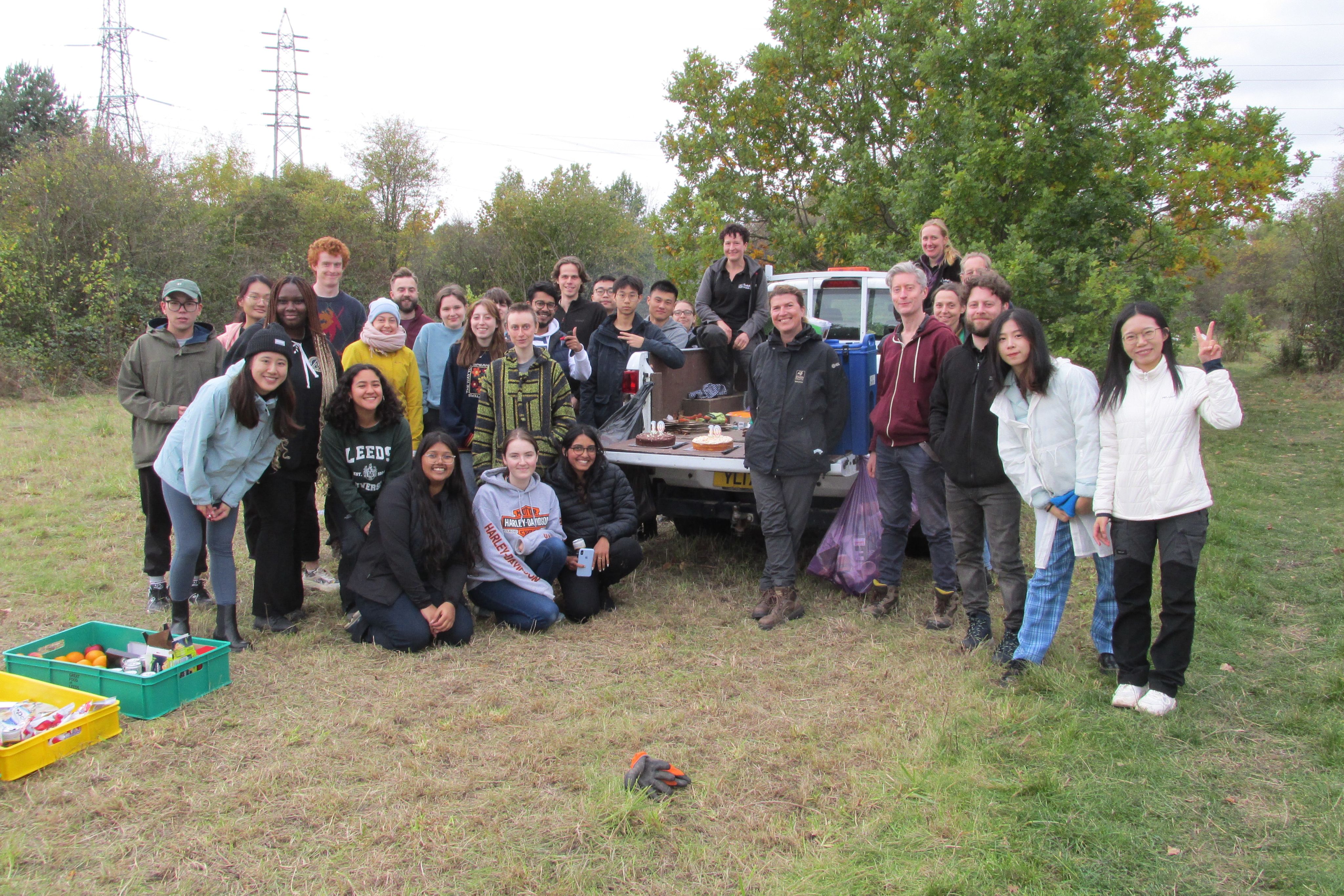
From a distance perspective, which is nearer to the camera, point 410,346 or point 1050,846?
point 1050,846

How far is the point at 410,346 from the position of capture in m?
6.39

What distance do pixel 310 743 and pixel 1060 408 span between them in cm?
352

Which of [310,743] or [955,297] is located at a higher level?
[955,297]

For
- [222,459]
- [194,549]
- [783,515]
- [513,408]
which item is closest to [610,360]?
[513,408]

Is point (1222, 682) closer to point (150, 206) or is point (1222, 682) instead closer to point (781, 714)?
point (781, 714)

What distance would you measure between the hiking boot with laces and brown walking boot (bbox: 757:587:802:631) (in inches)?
39.1

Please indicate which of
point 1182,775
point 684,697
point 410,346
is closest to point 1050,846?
point 1182,775

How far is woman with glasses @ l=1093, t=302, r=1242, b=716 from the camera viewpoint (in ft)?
11.9

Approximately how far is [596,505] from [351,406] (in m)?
1.49

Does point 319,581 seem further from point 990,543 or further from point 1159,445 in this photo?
point 1159,445

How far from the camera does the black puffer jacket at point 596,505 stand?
5250 millimetres

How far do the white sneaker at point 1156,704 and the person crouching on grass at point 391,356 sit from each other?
393 cm

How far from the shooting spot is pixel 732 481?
18.2 feet

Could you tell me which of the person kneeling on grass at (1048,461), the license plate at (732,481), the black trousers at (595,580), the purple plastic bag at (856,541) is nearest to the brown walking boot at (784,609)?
the purple plastic bag at (856,541)
